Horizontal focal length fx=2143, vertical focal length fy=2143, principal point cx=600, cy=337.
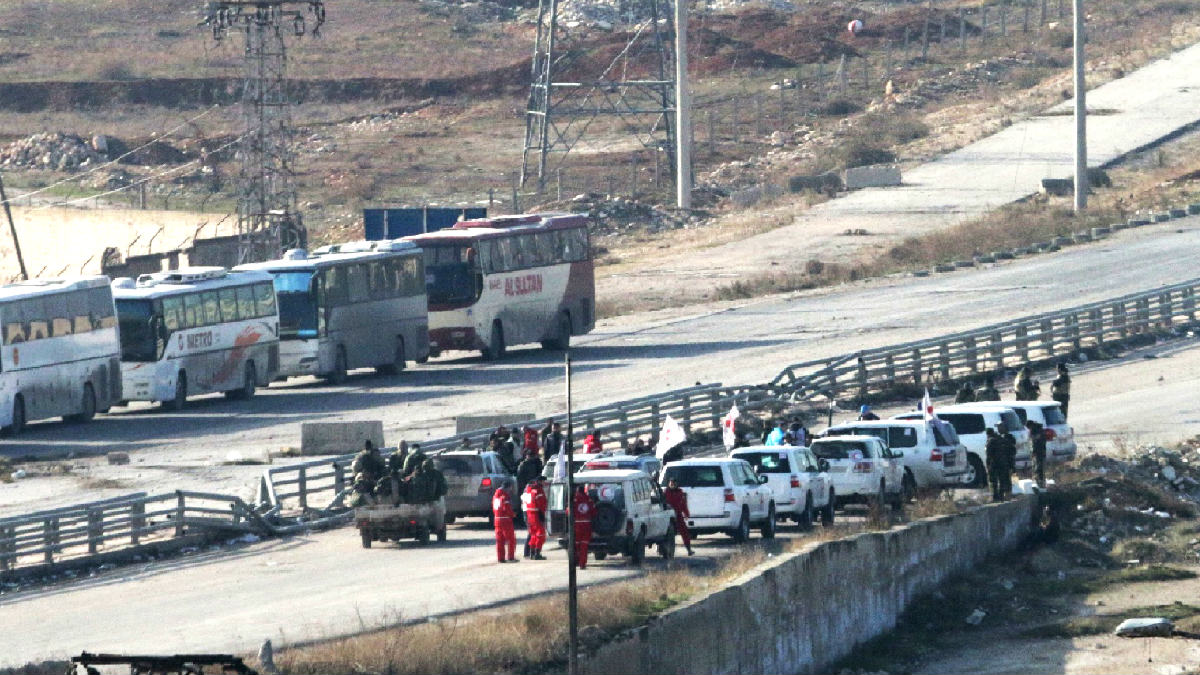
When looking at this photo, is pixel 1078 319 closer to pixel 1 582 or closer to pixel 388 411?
pixel 388 411

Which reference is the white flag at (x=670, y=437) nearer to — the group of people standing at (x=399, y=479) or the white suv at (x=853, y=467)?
the white suv at (x=853, y=467)

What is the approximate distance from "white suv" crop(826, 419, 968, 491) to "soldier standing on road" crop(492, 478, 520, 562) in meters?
8.42

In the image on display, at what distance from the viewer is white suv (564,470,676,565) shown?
27141 mm

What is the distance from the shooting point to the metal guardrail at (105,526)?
28125 mm

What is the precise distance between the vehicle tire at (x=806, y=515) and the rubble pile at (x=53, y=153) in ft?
252

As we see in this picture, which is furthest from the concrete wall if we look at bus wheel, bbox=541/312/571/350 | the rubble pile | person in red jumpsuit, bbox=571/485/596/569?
the rubble pile

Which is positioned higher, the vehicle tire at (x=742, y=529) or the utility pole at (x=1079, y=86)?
the utility pole at (x=1079, y=86)

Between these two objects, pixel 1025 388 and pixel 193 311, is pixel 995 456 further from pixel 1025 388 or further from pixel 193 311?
pixel 193 311

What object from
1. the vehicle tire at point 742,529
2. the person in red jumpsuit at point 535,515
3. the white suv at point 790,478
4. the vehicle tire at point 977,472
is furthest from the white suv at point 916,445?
the person in red jumpsuit at point 535,515

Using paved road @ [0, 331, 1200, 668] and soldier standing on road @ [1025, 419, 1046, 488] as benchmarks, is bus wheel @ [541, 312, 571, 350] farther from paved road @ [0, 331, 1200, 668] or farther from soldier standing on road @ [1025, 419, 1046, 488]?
paved road @ [0, 331, 1200, 668]

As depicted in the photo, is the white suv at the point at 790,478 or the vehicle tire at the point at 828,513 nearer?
the white suv at the point at 790,478

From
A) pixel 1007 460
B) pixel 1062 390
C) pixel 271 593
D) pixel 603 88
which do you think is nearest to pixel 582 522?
pixel 271 593

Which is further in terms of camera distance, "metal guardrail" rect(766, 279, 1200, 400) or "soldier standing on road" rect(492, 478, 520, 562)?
"metal guardrail" rect(766, 279, 1200, 400)

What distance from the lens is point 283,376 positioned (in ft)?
167
